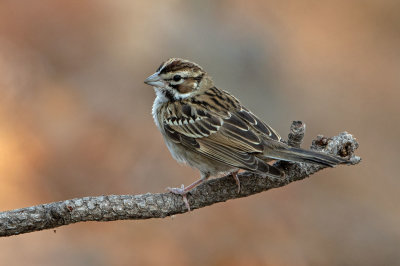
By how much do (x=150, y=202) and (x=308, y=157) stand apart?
1566 millimetres

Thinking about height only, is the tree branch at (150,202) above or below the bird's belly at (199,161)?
below

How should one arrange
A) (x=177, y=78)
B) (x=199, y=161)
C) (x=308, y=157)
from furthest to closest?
1. (x=177, y=78)
2. (x=199, y=161)
3. (x=308, y=157)

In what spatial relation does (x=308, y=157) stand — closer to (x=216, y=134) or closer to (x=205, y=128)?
(x=216, y=134)

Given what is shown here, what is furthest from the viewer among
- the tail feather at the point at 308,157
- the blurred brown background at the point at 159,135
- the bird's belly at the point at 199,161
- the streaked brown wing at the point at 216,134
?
the blurred brown background at the point at 159,135

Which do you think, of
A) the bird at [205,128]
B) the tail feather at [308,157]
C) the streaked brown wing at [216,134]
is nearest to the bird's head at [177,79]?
the bird at [205,128]

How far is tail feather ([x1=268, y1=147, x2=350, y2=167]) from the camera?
18.8ft

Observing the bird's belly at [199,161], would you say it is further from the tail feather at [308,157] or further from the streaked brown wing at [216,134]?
the tail feather at [308,157]

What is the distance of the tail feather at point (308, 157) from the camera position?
5730 millimetres

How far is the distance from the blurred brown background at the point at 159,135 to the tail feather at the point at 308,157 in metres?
5.40

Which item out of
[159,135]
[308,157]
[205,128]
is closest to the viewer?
[308,157]

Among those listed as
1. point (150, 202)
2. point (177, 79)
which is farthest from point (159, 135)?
point (150, 202)

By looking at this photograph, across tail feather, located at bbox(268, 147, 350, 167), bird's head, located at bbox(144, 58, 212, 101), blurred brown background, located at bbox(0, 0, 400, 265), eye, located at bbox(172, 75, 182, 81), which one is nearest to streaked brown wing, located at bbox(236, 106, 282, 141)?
tail feather, located at bbox(268, 147, 350, 167)

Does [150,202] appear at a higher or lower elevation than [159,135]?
lower

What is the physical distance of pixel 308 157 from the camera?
5.91 metres
